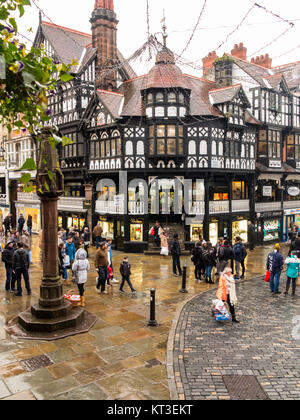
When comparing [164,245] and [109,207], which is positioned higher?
[109,207]

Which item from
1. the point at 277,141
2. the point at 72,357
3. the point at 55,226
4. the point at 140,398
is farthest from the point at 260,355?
the point at 277,141

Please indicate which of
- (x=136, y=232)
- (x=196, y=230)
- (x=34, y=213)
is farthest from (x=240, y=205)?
(x=34, y=213)

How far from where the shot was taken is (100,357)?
22.8ft

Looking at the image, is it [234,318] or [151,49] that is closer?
[151,49]

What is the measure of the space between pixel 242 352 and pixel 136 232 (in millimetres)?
14436

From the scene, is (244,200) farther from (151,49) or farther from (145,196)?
(151,49)

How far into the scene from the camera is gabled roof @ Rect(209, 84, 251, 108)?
21.4m

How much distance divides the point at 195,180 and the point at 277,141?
8.43 m

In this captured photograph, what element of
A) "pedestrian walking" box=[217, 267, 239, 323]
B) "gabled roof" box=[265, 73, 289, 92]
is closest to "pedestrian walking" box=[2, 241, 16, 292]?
"pedestrian walking" box=[217, 267, 239, 323]

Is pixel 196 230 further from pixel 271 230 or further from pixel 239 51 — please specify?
pixel 239 51

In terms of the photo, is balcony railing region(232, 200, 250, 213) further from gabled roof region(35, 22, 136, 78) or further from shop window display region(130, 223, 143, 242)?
gabled roof region(35, 22, 136, 78)

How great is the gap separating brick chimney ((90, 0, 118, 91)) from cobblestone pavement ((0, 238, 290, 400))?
57.3 feet

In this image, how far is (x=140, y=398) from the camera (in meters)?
5.48

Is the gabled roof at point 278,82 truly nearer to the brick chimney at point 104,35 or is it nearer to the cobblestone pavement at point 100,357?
the brick chimney at point 104,35
